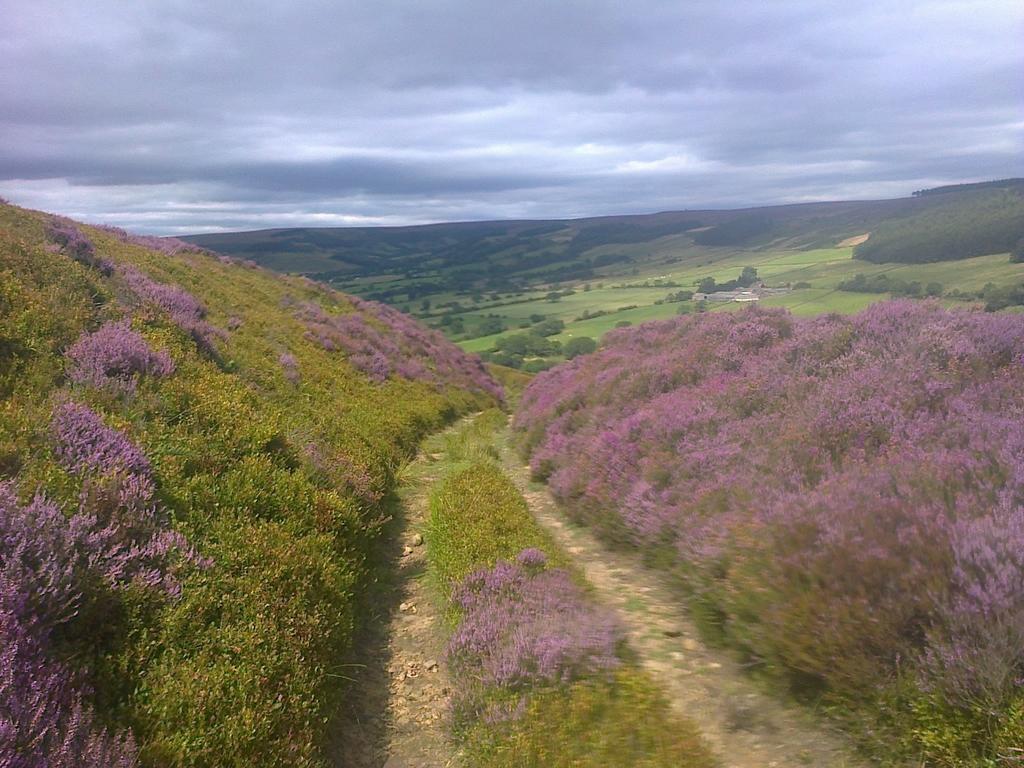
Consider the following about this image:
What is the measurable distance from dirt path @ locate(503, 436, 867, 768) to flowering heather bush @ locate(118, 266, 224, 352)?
10.4m

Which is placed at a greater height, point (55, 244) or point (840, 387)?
point (55, 244)

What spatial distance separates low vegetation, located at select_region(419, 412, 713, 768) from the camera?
4.70 metres

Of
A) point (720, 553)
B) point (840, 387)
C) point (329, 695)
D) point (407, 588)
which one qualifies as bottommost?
point (407, 588)

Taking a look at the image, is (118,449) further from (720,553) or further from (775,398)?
(775,398)

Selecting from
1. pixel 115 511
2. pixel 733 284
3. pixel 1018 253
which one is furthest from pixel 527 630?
pixel 733 284

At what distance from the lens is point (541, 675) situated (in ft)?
17.7

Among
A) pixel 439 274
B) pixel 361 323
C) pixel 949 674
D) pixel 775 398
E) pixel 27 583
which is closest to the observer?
pixel 949 674

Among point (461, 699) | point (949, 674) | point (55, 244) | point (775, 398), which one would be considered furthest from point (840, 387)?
point (55, 244)

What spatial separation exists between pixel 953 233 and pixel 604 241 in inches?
4592

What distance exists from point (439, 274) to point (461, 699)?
121365mm

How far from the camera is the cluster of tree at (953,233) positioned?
19.1 metres

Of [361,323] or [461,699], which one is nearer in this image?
[461,699]

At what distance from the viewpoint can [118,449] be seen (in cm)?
679

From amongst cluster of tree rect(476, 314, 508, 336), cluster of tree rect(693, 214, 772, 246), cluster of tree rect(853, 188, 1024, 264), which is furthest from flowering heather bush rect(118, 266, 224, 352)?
cluster of tree rect(693, 214, 772, 246)
